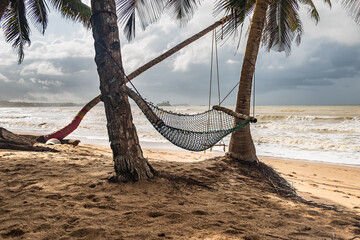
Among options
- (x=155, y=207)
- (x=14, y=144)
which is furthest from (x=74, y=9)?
(x=155, y=207)

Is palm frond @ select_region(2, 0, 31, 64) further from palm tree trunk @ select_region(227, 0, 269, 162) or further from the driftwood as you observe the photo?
palm tree trunk @ select_region(227, 0, 269, 162)

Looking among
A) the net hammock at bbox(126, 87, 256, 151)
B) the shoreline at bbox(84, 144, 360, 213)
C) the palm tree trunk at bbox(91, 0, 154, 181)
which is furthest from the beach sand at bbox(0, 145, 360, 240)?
the net hammock at bbox(126, 87, 256, 151)

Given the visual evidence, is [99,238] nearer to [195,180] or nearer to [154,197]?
[154,197]

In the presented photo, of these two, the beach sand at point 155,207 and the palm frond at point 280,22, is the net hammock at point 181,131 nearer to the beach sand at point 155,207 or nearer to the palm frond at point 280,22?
the beach sand at point 155,207

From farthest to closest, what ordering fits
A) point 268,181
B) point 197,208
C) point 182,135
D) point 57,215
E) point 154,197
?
point 268,181 < point 182,135 < point 154,197 < point 197,208 < point 57,215

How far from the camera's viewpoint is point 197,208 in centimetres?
208

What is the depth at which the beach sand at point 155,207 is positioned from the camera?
164cm

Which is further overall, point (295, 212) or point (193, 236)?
point (295, 212)

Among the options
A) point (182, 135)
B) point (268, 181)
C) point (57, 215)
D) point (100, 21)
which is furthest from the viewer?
point (268, 181)

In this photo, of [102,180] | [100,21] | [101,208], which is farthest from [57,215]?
[100,21]

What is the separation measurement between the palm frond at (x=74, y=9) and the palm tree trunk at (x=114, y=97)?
6.31 metres

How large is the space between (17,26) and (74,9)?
1.94 metres

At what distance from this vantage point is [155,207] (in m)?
2.02

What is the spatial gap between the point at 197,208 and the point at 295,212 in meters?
0.88
